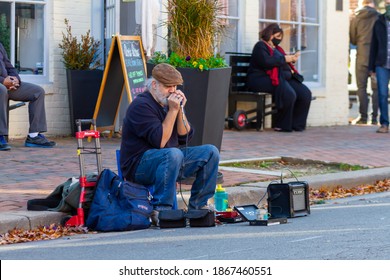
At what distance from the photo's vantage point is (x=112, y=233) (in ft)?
26.5

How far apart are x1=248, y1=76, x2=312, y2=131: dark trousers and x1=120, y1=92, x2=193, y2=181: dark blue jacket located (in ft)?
24.6

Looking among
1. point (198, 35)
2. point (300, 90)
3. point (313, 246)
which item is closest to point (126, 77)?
point (198, 35)

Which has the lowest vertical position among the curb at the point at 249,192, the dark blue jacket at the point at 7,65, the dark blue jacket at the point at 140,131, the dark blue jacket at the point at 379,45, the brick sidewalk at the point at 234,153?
the curb at the point at 249,192

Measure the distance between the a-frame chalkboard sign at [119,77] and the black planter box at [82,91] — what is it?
396 millimetres

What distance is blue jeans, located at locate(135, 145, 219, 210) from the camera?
8.32 metres

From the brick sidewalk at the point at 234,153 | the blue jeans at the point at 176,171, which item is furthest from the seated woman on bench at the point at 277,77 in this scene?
the blue jeans at the point at 176,171

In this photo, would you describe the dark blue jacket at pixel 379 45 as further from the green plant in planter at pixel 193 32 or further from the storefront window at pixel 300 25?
the green plant in planter at pixel 193 32

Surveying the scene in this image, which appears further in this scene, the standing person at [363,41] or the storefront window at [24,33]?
the standing person at [363,41]

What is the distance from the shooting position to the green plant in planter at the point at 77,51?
13797mm

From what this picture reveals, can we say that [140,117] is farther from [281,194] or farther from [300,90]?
[300,90]

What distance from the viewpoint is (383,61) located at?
641 inches

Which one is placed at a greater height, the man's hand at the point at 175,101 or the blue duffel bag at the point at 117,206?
the man's hand at the point at 175,101

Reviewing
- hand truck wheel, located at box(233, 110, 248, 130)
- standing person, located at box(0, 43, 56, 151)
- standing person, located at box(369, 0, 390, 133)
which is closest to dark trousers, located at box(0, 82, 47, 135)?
standing person, located at box(0, 43, 56, 151)

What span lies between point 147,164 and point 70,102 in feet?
18.5
